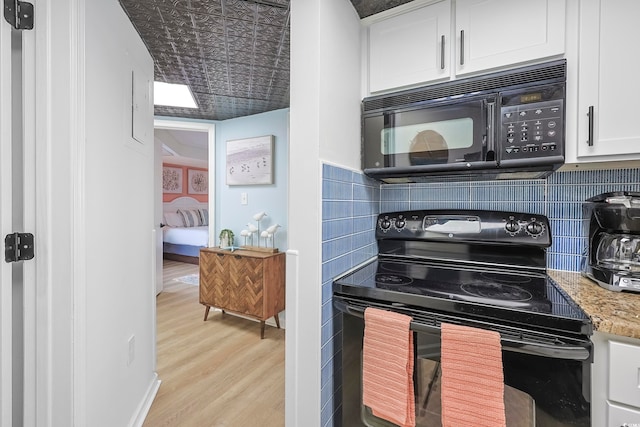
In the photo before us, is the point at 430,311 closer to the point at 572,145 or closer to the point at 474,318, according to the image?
the point at 474,318

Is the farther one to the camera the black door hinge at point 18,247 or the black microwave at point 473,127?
the black microwave at point 473,127

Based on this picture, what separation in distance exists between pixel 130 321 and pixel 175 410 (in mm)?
631

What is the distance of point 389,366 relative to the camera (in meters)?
1.05

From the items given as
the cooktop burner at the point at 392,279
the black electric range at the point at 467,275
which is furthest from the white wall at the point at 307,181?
the cooktop burner at the point at 392,279

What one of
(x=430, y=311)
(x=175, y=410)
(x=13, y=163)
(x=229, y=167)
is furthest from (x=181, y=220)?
(x=430, y=311)

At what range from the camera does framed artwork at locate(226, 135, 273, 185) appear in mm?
2980

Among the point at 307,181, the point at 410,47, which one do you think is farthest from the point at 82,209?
the point at 410,47

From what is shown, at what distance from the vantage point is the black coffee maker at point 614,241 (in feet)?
3.46

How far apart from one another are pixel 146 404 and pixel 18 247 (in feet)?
4.04

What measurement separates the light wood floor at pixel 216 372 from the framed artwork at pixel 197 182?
4967 millimetres

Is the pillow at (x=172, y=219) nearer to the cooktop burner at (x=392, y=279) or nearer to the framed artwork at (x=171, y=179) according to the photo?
the framed artwork at (x=171, y=179)

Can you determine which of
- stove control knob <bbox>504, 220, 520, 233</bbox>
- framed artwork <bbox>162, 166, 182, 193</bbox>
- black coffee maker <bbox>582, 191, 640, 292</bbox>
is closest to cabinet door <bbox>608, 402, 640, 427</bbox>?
black coffee maker <bbox>582, 191, 640, 292</bbox>

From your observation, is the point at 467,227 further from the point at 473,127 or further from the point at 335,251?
the point at 335,251

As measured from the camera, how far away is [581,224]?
4.46 feet
